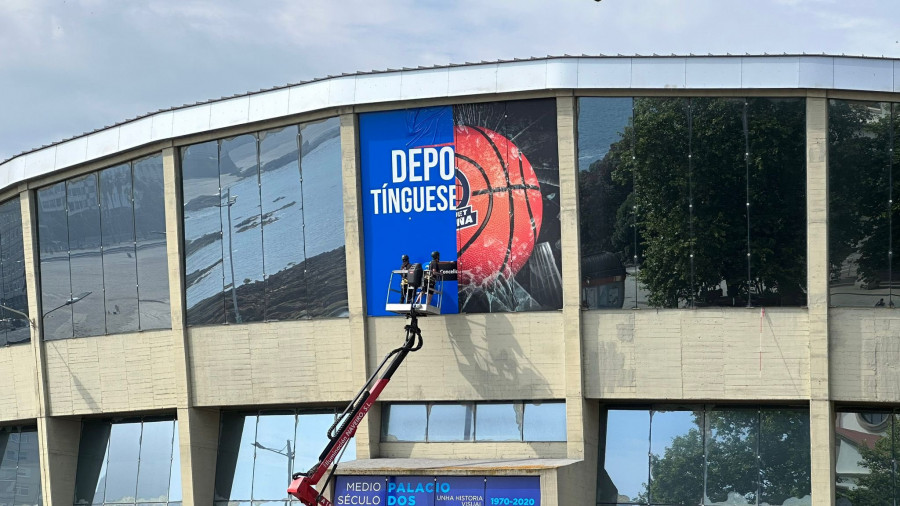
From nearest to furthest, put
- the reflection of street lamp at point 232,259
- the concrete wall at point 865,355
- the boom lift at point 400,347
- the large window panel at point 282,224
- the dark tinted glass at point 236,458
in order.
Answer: the concrete wall at point 865,355
the boom lift at point 400,347
the large window panel at point 282,224
the reflection of street lamp at point 232,259
the dark tinted glass at point 236,458

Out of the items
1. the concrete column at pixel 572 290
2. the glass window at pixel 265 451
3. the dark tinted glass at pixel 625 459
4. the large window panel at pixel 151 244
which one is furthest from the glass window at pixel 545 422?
the large window panel at pixel 151 244

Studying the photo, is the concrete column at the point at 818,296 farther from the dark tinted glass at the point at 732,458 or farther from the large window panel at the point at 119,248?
the large window panel at the point at 119,248

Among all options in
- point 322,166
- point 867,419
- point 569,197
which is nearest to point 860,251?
point 867,419

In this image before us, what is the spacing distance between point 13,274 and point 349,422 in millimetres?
15642

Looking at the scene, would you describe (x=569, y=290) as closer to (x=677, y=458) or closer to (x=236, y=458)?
(x=677, y=458)

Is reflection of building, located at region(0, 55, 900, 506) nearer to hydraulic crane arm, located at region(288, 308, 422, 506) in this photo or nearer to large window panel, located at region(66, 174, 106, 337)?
hydraulic crane arm, located at region(288, 308, 422, 506)

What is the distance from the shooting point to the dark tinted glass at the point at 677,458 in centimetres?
3216

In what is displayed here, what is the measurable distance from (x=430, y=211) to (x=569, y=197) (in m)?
3.80

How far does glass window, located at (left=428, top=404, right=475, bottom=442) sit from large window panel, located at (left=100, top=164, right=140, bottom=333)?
394 inches

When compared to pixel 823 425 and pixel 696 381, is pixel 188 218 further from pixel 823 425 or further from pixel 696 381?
pixel 823 425

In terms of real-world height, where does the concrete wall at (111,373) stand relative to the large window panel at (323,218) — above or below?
below

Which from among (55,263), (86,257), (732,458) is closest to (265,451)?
(86,257)

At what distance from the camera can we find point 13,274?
4166 cm

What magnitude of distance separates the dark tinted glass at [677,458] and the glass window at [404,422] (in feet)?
20.0
